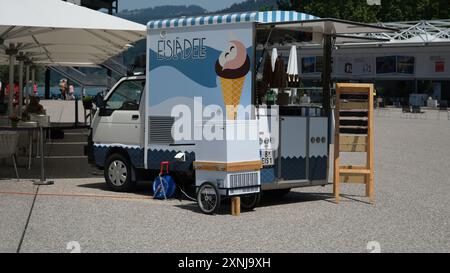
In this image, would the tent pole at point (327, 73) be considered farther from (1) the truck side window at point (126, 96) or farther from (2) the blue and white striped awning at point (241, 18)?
(1) the truck side window at point (126, 96)

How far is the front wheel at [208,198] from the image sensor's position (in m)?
10.2

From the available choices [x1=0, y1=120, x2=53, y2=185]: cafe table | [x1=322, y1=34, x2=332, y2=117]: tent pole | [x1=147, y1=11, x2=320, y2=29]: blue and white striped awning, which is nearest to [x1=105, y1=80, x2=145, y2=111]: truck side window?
[x1=147, y1=11, x2=320, y2=29]: blue and white striped awning

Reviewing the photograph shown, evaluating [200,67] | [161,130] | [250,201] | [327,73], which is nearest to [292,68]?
[327,73]

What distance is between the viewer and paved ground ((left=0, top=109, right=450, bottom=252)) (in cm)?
809

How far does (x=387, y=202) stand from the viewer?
11734 millimetres

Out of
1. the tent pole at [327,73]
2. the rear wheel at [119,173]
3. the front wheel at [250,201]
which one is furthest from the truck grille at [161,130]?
the tent pole at [327,73]

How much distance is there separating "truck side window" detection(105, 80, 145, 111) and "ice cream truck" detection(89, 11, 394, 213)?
0.02m

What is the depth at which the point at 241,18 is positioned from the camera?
1062cm

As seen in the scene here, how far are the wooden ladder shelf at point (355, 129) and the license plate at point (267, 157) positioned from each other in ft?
4.22

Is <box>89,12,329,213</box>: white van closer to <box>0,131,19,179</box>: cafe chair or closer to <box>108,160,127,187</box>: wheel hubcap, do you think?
<box>108,160,127,187</box>: wheel hubcap
